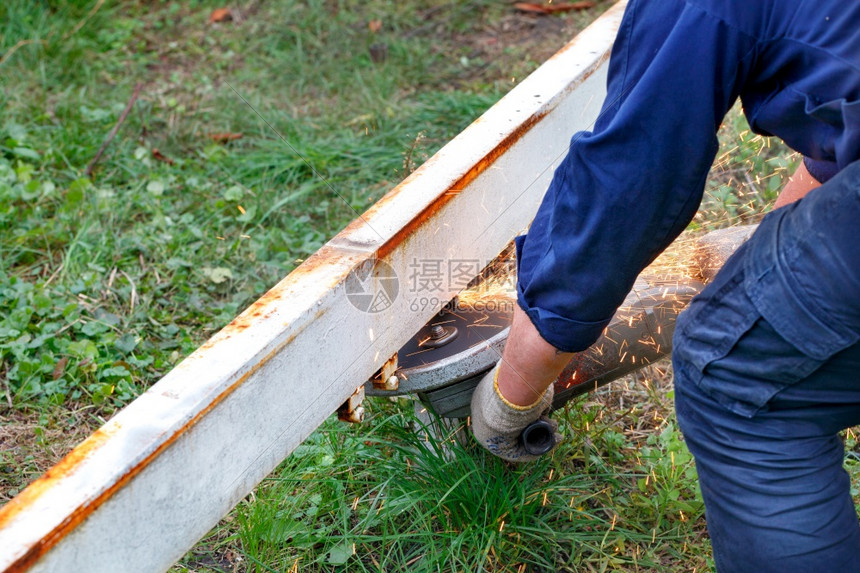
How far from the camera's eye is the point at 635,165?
155 centimetres

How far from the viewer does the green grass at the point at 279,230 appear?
227 cm

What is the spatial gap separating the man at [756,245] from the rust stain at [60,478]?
787mm

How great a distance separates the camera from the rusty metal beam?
1.39 meters

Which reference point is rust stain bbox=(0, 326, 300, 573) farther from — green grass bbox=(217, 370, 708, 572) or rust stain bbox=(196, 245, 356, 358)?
green grass bbox=(217, 370, 708, 572)

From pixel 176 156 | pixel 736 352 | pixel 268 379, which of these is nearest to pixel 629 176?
pixel 736 352

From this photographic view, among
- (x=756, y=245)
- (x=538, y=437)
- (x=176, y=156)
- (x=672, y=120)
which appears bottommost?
(x=176, y=156)

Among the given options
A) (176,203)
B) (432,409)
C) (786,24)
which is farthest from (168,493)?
(176,203)

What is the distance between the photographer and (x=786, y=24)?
1.44 metres

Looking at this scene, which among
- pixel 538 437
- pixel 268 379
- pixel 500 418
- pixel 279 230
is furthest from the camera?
pixel 279 230

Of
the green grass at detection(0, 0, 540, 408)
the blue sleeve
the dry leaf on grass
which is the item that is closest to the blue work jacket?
the blue sleeve

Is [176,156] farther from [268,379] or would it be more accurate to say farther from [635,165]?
[635,165]

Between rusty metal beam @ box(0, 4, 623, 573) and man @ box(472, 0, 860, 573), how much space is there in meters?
0.51

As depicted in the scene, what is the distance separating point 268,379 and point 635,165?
75 cm

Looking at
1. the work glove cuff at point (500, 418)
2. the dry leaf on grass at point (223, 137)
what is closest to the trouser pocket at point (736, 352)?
the work glove cuff at point (500, 418)
